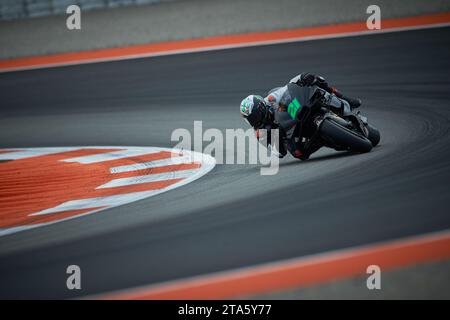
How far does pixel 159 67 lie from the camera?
57.9 ft

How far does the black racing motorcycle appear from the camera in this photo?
9562mm

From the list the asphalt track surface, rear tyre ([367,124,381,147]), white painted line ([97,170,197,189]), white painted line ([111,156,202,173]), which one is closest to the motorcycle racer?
the asphalt track surface

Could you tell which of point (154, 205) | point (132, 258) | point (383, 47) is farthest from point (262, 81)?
point (132, 258)

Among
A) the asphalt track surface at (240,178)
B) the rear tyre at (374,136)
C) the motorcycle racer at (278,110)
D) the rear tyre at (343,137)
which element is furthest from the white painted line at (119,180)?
the rear tyre at (374,136)

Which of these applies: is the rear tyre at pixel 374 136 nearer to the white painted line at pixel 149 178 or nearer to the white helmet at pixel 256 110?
A: the white helmet at pixel 256 110

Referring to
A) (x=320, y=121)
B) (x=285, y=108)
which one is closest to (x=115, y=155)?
(x=285, y=108)

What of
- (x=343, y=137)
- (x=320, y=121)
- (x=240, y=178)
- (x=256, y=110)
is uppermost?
(x=256, y=110)

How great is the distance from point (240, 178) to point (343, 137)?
57.0 inches

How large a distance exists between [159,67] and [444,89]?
7.00 meters

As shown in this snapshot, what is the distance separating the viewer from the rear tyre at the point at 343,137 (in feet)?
31.2

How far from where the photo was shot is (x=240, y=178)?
33.2 feet

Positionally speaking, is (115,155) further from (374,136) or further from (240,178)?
(374,136)

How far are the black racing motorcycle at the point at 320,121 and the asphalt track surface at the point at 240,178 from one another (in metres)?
0.28

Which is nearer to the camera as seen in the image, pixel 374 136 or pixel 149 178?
pixel 374 136
